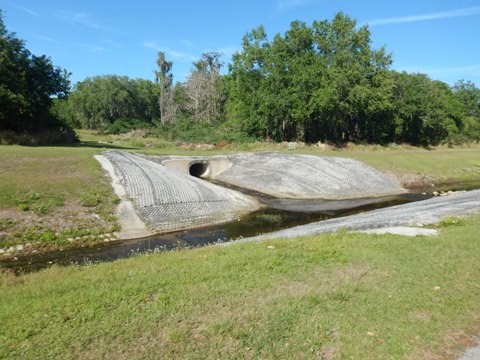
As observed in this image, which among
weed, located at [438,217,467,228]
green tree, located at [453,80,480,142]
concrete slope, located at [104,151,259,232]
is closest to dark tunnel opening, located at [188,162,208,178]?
concrete slope, located at [104,151,259,232]

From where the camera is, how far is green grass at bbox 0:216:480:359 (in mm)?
6223

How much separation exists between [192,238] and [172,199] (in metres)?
4.47

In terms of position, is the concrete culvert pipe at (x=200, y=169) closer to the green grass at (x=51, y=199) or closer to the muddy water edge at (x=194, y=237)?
the muddy water edge at (x=194, y=237)

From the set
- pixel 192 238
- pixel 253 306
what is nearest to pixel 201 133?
pixel 192 238

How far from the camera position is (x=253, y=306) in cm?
749

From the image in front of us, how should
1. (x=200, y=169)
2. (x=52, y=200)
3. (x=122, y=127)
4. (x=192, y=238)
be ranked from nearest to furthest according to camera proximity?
(x=192, y=238), (x=52, y=200), (x=200, y=169), (x=122, y=127)

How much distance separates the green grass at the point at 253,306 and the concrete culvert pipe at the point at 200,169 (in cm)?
2618

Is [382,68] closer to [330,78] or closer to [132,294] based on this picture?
[330,78]

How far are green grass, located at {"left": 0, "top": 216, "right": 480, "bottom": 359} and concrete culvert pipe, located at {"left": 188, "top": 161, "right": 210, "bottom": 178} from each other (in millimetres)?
26180

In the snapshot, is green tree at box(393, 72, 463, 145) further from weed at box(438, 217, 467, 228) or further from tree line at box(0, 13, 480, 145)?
weed at box(438, 217, 467, 228)

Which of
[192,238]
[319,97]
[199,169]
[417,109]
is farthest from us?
[417,109]

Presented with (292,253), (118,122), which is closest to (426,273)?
(292,253)

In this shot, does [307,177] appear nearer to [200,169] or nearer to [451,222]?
[200,169]

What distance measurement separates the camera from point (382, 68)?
60.2 metres
